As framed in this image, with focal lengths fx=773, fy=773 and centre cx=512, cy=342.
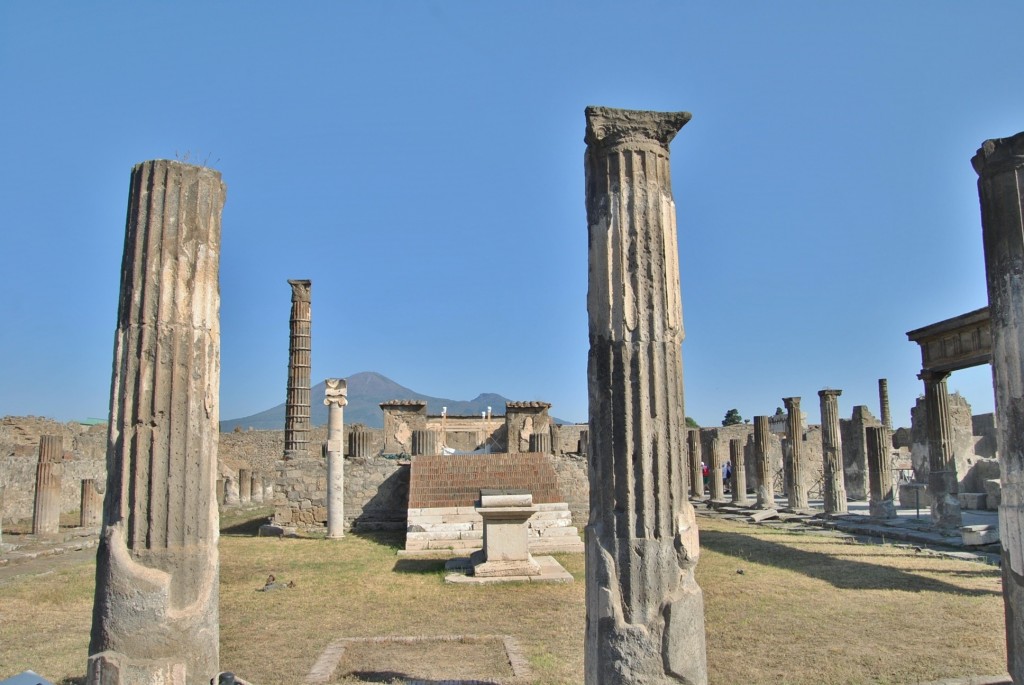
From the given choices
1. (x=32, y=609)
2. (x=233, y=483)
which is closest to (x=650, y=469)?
(x=32, y=609)

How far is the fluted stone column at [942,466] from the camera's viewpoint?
663 inches

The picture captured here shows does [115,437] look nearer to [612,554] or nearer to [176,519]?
[176,519]

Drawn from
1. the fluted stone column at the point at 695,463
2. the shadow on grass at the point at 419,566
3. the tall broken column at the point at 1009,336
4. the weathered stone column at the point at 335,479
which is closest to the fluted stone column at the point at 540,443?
the weathered stone column at the point at 335,479

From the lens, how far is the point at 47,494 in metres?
18.9

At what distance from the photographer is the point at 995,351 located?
6.35 meters

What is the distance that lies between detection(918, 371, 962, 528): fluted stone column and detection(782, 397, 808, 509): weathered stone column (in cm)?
679

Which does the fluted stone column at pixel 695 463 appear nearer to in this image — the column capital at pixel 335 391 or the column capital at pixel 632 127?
the column capital at pixel 335 391

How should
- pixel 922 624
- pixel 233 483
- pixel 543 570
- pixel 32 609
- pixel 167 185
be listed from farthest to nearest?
1. pixel 233 483
2. pixel 543 570
3. pixel 32 609
4. pixel 922 624
5. pixel 167 185

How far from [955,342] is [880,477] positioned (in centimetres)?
531

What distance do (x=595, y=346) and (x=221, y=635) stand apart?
5632 millimetres

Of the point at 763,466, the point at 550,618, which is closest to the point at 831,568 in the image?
the point at 550,618

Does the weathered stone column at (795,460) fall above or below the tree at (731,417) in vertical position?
below

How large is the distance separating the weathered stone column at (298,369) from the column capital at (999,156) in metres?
19.4

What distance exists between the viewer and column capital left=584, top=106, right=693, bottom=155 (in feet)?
19.5
